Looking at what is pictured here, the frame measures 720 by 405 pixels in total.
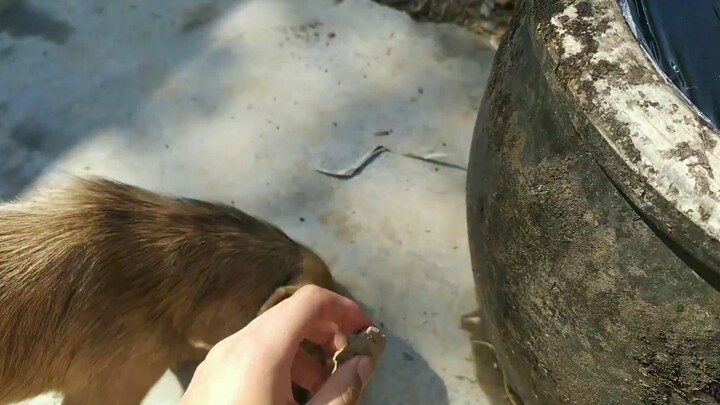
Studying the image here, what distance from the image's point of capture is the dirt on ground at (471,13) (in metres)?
2.29

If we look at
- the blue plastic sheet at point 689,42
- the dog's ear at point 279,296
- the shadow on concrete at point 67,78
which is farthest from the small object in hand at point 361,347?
the shadow on concrete at point 67,78

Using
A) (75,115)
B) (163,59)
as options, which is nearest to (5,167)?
(75,115)

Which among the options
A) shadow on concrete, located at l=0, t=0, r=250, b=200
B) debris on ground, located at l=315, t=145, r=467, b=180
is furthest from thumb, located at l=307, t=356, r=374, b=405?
shadow on concrete, located at l=0, t=0, r=250, b=200

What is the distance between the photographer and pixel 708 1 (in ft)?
4.09

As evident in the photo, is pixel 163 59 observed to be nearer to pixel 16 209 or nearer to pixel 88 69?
pixel 88 69

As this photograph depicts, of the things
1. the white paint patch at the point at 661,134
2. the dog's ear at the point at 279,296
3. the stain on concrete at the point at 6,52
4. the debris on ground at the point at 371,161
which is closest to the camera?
the white paint patch at the point at 661,134

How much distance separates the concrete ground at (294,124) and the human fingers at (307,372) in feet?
1.54

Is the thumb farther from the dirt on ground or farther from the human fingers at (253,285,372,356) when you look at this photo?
the dirt on ground

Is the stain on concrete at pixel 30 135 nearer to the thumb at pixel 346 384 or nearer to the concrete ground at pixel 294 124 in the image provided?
the concrete ground at pixel 294 124

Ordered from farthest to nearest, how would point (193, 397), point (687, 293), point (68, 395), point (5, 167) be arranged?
point (5, 167)
point (68, 395)
point (193, 397)
point (687, 293)

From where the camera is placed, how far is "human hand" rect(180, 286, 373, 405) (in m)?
1.01

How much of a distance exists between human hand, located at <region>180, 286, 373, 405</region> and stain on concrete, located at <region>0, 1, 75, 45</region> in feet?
4.93

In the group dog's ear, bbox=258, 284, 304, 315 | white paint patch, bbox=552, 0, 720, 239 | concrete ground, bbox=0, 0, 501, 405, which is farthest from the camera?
concrete ground, bbox=0, 0, 501, 405

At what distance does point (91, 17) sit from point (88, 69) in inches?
8.3
